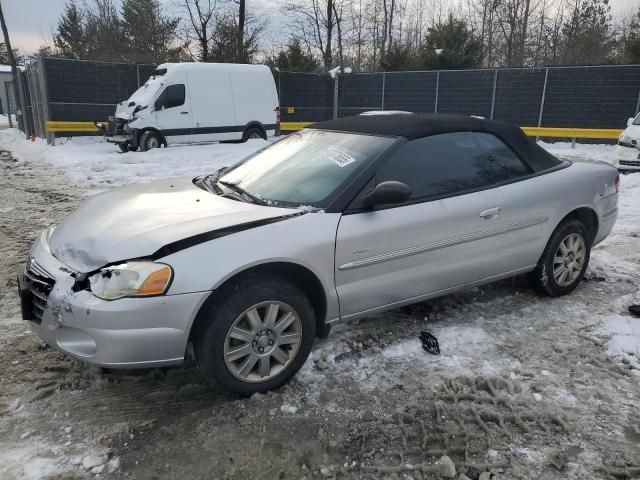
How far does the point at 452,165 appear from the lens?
149 inches

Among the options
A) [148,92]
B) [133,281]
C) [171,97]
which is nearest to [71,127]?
[148,92]

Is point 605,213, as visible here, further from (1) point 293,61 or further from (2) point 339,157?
(1) point 293,61

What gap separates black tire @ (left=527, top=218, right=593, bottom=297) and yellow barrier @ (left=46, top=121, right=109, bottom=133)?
15.2 m

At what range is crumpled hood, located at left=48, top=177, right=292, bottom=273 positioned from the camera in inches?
111

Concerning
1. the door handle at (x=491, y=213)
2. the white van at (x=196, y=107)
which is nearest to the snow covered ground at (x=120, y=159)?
the white van at (x=196, y=107)

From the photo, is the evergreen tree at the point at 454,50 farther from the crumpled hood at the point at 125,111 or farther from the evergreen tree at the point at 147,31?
the crumpled hood at the point at 125,111

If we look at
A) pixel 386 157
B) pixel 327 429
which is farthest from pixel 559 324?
pixel 327 429

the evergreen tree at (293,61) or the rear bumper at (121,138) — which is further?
the evergreen tree at (293,61)

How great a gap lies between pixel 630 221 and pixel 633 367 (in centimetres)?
446

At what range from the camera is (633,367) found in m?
3.37

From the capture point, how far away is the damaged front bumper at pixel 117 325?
262cm

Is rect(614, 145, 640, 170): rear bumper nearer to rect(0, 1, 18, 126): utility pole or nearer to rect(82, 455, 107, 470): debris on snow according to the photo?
rect(82, 455, 107, 470): debris on snow

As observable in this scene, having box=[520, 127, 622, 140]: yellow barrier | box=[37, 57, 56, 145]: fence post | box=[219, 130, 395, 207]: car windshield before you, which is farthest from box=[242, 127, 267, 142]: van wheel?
box=[219, 130, 395, 207]: car windshield

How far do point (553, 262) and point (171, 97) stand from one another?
12617mm
